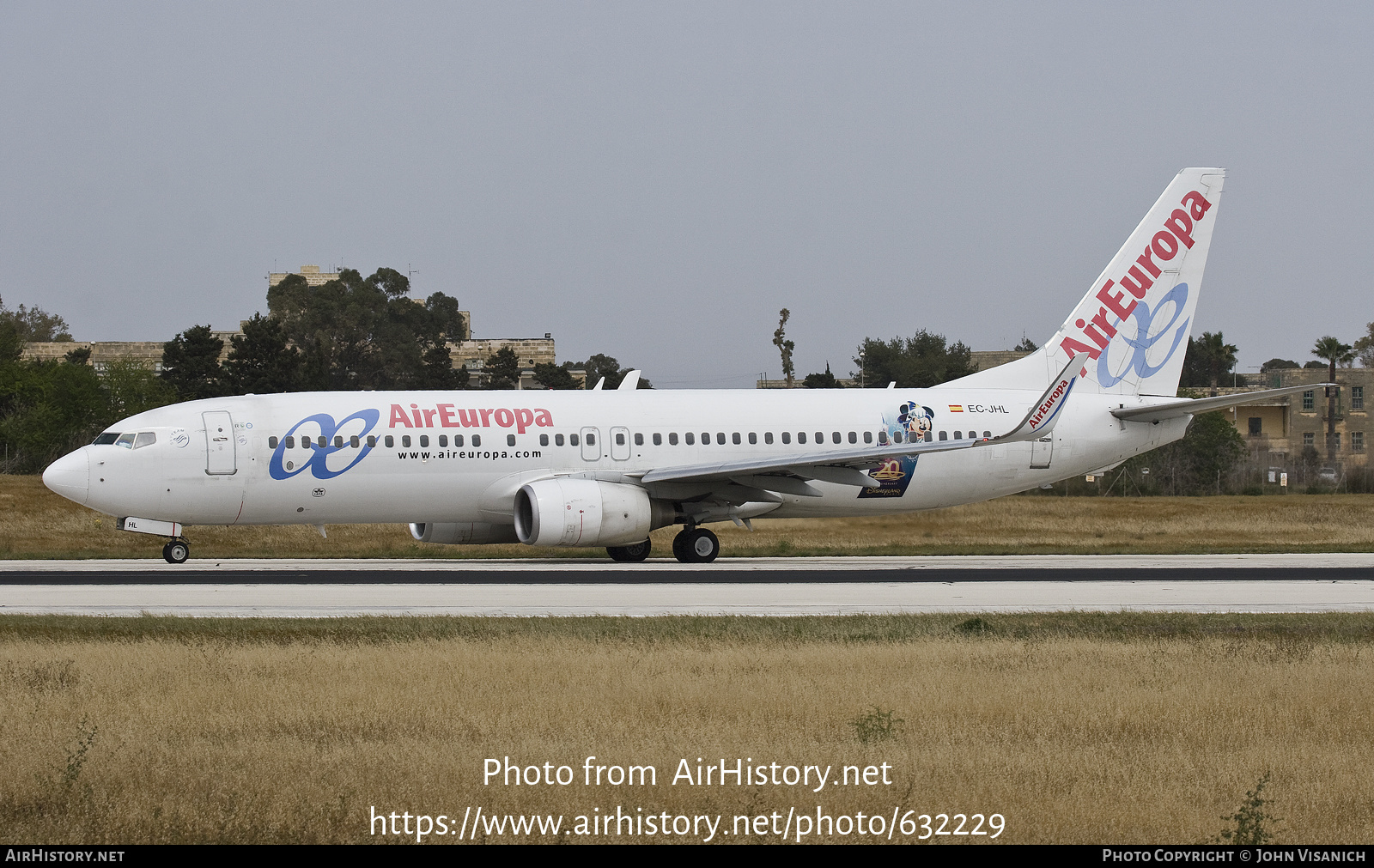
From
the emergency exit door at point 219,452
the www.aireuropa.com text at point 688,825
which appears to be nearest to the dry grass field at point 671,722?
the www.aireuropa.com text at point 688,825

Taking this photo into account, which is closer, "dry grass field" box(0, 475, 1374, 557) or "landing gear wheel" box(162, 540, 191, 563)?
"landing gear wheel" box(162, 540, 191, 563)

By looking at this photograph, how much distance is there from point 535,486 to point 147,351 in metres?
108

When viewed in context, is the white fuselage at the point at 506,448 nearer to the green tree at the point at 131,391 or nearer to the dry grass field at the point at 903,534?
the dry grass field at the point at 903,534

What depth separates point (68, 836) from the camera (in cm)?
818

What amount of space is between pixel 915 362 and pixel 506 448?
7795 cm

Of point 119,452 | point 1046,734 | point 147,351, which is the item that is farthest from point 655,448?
point 147,351

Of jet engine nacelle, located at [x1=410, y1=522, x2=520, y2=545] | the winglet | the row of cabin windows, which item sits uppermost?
the winglet

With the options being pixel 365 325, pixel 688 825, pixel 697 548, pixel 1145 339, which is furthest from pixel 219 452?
pixel 365 325

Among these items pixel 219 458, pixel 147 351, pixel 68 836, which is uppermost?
pixel 147 351

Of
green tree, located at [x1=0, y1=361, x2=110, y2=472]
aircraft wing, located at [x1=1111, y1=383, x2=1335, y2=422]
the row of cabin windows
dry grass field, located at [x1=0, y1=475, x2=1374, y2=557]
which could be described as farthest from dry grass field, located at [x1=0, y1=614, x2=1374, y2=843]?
green tree, located at [x1=0, y1=361, x2=110, y2=472]

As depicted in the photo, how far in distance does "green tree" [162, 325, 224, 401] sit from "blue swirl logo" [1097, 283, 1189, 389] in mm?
49180

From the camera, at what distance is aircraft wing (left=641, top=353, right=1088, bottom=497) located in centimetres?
2802

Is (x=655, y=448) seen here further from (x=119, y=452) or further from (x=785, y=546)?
(x=119, y=452)

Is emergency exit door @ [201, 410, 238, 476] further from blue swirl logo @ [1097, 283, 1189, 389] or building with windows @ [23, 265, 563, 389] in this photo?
building with windows @ [23, 265, 563, 389]
